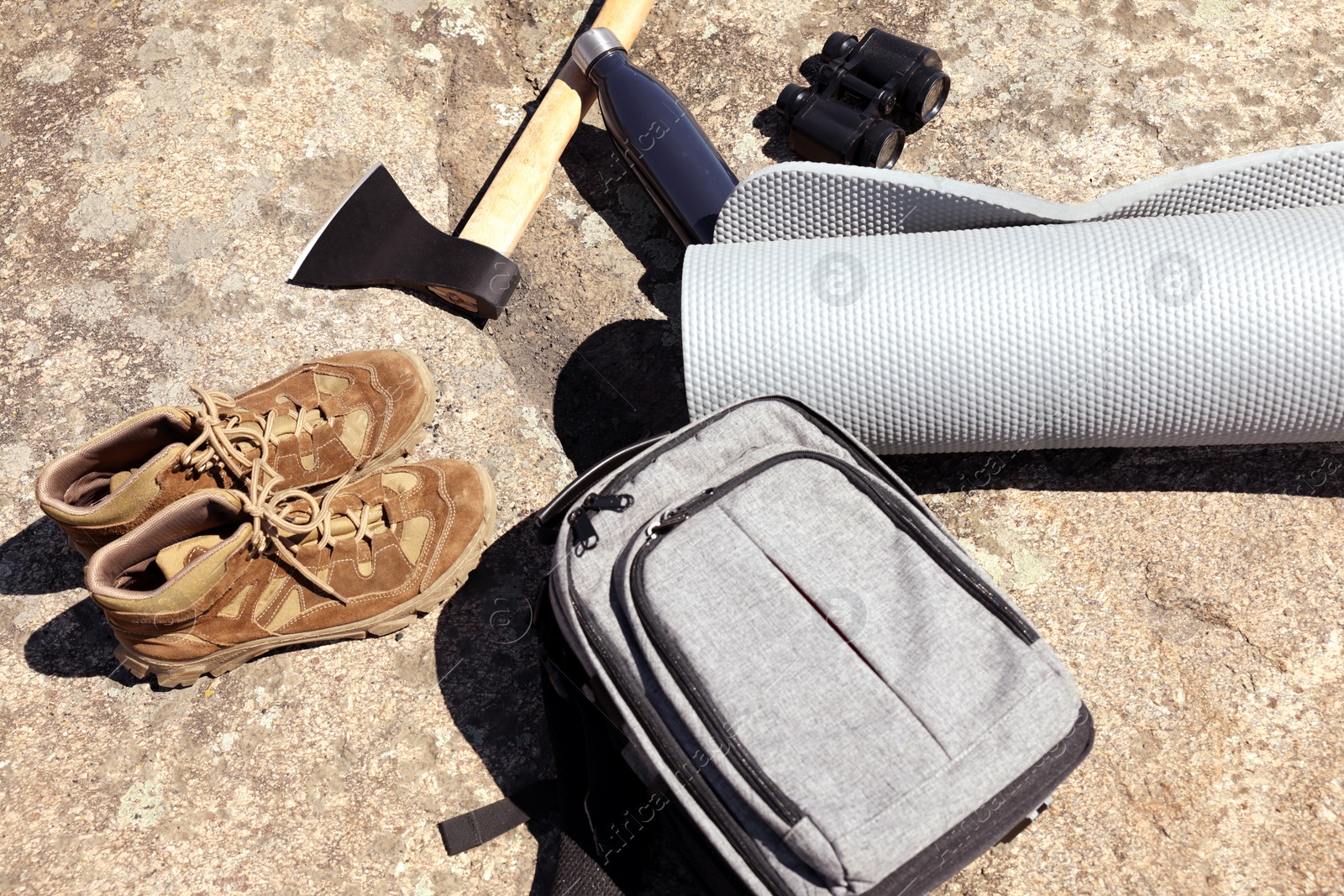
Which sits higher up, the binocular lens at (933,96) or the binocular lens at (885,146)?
the binocular lens at (933,96)

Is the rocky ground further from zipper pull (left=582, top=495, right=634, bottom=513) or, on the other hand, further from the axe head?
zipper pull (left=582, top=495, right=634, bottom=513)

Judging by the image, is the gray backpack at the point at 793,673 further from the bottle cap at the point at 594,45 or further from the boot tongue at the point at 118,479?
the bottle cap at the point at 594,45

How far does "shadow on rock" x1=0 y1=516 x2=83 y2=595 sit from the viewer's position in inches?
71.6

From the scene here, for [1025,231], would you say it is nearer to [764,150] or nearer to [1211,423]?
[1211,423]

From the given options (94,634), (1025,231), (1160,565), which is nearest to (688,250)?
(1025,231)

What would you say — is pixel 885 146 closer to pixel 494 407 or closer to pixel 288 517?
pixel 494 407

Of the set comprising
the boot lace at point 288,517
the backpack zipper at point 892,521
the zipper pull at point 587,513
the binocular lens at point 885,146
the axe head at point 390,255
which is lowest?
the boot lace at point 288,517

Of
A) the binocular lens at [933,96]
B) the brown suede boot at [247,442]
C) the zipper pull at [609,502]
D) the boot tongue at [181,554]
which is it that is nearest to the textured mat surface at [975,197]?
the binocular lens at [933,96]

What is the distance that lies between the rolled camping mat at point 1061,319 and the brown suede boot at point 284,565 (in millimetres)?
591

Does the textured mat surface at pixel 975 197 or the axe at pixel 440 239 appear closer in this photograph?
the textured mat surface at pixel 975 197

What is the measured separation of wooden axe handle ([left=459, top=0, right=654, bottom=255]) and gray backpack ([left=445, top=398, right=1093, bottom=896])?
86cm

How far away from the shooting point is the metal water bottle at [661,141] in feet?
Result: 6.67

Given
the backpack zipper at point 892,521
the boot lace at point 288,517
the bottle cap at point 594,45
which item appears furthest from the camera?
the bottle cap at point 594,45

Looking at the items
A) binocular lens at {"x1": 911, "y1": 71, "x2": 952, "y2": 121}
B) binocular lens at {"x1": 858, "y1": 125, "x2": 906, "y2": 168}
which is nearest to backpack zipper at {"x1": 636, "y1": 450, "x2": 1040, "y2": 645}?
binocular lens at {"x1": 858, "y1": 125, "x2": 906, "y2": 168}
